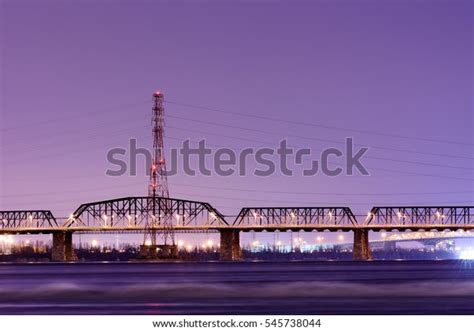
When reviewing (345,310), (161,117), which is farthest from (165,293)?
(161,117)

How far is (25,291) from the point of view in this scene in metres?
43.2

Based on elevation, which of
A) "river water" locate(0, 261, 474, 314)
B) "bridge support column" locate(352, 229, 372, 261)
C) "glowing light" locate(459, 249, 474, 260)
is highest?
"bridge support column" locate(352, 229, 372, 261)

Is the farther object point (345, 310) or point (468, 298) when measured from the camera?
point (468, 298)

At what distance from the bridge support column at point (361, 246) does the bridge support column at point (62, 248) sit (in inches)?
1753

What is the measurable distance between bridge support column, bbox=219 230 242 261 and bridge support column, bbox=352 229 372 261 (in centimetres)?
1788

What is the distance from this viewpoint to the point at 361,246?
149750 mm

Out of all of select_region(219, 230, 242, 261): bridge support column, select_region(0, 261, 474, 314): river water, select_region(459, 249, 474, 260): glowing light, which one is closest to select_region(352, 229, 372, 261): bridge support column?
select_region(459, 249, 474, 260): glowing light

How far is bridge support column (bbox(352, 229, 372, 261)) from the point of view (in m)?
142

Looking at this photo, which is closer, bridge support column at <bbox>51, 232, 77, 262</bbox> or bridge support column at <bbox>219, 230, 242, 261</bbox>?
bridge support column at <bbox>219, 230, 242, 261</bbox>

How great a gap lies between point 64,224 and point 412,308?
142004mm

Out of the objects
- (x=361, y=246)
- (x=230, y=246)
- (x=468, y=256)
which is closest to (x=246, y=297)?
(x=468, y=256)

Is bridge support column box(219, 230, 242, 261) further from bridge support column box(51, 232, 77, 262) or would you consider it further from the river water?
the river water

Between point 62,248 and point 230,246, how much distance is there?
27918 millimetres
